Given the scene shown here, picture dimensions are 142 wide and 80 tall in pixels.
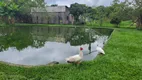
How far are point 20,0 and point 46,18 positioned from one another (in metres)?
6.94

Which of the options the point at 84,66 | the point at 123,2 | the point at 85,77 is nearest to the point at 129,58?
the point at 84,66

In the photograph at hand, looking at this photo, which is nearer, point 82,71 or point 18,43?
point 82,71

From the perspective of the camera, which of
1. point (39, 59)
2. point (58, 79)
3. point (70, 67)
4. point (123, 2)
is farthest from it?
point (123, 2)

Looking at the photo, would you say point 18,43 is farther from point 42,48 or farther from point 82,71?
point 82,71

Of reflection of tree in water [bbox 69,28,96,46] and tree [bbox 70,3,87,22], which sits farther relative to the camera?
tree [bbox 70,3,87,22]

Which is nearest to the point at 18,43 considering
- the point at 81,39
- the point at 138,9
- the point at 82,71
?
the point at 81,39

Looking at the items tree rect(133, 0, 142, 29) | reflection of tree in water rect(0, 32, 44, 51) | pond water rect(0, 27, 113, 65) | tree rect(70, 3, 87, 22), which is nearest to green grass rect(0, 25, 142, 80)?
pond water rect(0, 27, 113, 65)

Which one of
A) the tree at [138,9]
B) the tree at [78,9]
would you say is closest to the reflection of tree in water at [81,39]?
the tree at [138,9]

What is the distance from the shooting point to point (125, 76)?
3.70 metres

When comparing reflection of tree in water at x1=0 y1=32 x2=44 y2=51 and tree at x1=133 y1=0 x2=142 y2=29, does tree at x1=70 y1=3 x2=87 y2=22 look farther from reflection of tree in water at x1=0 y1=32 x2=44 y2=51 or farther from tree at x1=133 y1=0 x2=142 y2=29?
reflection of tree in water at x1=0 y1=32 x2=44 y2=51

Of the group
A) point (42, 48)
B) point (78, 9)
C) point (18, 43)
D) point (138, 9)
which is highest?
point (78, 9)

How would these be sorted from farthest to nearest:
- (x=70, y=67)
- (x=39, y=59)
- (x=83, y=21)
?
1. (x=83, y=21)
2. (x=39, y=59)
3. (x=70, y=67)

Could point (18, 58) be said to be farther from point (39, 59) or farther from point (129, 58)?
point (129, 58)

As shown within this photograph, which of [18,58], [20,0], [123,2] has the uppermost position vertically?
[20,0]
